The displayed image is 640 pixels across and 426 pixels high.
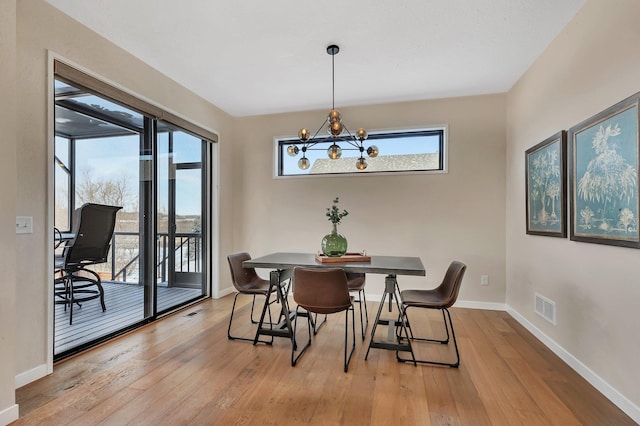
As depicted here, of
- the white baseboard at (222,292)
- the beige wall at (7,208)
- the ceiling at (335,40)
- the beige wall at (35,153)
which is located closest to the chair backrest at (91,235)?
the beige wall at (35,153)

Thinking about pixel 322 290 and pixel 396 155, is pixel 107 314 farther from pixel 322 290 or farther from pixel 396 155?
pixel 396 155

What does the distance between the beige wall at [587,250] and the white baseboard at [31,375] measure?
12.8 feet

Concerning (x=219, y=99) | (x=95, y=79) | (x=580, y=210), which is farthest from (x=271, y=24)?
(x=580, y=210)

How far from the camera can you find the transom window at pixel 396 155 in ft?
14.0

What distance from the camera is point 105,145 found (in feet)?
11.3

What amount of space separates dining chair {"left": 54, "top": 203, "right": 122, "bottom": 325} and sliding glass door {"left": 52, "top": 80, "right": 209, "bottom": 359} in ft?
0.21

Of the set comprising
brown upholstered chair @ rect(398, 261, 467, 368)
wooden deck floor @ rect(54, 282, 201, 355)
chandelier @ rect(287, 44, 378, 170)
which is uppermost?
chandelier @ rect(287, 44, 378, 170)

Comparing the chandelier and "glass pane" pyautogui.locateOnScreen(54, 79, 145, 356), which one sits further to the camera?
"glass pane" pyautogui.locateOnScreen(54, 79, 145, 356)

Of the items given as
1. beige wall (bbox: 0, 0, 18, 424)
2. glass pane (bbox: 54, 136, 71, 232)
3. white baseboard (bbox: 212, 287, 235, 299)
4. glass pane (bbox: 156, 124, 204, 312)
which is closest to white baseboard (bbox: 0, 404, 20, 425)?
beige wall (bbox: 0, 0, 18, 424)

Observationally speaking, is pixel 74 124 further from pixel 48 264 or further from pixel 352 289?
pixel 352 289

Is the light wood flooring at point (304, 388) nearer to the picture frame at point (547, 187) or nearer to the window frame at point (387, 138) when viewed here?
the picture frame at point (547, 187)

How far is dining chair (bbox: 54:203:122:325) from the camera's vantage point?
306 centimetres

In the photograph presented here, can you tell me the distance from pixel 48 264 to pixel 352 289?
100 inches

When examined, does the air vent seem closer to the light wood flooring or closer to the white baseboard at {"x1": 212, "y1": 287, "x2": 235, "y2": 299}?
the light wood flooring
